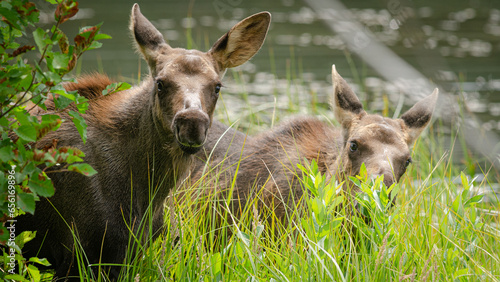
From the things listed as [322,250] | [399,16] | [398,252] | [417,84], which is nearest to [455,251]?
[398,252]

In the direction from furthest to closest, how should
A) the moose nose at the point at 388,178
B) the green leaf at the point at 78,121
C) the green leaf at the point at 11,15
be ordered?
the moose nose at the point at 388,178 < the green leaf at the point at 78,121 < the green leaf at the point at 11,15

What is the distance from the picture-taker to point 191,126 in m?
4.23

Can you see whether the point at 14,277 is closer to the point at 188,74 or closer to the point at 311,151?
the point at 188,74

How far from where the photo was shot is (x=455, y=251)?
14.1 ft

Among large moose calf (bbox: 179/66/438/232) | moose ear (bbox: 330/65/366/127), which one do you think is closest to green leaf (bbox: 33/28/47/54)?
large moose calf (bbox: 179/66/438/232)

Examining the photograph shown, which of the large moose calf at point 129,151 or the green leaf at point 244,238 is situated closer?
the green leaf at point 244,238

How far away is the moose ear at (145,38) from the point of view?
503cm

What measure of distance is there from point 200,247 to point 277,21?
1312 centimetres

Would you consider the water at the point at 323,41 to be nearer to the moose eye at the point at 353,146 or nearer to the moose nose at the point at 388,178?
the moose eye at the point at 353,146

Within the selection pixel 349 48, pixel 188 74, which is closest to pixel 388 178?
pixel 188 74

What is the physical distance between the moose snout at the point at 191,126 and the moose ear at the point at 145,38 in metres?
0.85

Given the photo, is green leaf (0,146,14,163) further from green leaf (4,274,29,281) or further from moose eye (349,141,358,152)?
moose eye (349,141,358,152)

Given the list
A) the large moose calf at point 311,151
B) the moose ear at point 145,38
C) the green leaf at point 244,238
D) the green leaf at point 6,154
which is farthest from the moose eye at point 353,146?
the green leaf at point 6,154

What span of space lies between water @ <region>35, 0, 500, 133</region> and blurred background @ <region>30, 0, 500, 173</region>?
0.03m
